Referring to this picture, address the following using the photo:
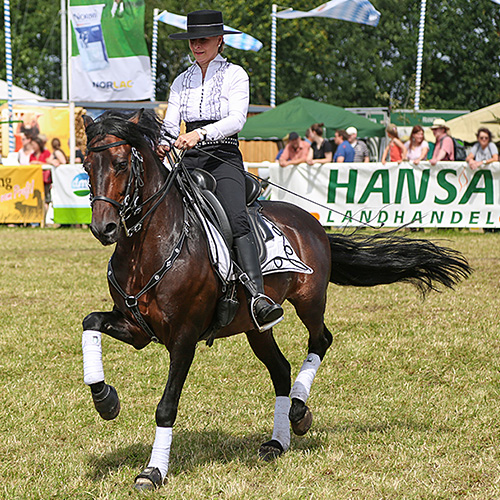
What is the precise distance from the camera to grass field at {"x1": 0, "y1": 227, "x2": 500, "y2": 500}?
15.2 ft

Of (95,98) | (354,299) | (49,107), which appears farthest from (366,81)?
(354,299)

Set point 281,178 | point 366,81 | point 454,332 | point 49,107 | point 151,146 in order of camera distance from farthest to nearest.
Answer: point 366,81 → point 49,107 → point 281,178 → point 454,332 → point 151,146

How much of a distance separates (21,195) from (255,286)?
14.9 meters

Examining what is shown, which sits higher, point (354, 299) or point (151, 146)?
point (151, 146)

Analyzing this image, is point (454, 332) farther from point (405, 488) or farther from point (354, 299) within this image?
point (405, 488)

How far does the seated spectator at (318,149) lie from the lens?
17.0 meters

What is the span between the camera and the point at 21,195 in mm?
18766

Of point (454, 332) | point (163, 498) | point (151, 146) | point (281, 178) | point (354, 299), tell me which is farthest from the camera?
point (281, 178)

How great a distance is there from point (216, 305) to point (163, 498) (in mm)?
1180

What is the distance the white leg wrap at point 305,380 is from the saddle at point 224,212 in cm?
92

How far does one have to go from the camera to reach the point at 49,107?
3138 cm

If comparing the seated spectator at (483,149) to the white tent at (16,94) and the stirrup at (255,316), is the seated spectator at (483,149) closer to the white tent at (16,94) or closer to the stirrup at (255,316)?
the stirrup at (255,316)

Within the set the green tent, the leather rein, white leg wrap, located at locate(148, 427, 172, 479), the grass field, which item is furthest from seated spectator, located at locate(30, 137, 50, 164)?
white leg wrap, located at locate(148, 427, 172, 479)

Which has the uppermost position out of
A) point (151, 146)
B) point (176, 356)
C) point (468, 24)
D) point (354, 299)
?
point (468, 24)
